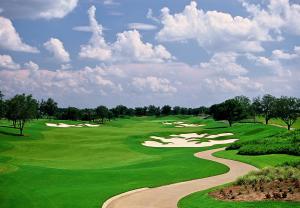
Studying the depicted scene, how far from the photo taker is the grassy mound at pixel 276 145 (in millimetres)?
39938

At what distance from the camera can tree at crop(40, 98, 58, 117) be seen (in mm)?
191625

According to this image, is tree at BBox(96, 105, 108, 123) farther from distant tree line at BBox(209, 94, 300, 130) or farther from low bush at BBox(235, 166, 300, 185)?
low bush at BBox(235, 166, 300, 185)

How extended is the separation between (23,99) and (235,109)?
170 ft

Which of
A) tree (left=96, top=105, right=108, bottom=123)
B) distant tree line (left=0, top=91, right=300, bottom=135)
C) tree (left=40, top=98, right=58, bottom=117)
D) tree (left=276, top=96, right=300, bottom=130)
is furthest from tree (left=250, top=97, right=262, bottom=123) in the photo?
tree (left=40, top=98, right=58, bottom=117)

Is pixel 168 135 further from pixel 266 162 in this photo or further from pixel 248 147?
pixel 266 162

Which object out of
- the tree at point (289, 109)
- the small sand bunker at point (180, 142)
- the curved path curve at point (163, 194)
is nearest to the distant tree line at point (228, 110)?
the tree at point (289, 109)

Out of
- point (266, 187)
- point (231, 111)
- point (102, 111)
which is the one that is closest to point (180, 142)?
point (231, 111)

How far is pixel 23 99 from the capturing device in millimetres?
81188

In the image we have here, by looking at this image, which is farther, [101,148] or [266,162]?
[101,148]

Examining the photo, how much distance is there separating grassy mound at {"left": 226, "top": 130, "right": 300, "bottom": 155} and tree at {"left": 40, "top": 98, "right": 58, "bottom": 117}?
503 ft

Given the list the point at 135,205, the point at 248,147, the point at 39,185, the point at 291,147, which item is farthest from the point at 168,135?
the point at 135,205

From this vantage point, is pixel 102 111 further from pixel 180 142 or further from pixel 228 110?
pixel 180 142

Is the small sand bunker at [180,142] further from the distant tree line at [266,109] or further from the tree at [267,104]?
the tree at [267,104]

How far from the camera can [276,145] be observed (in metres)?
42.6
